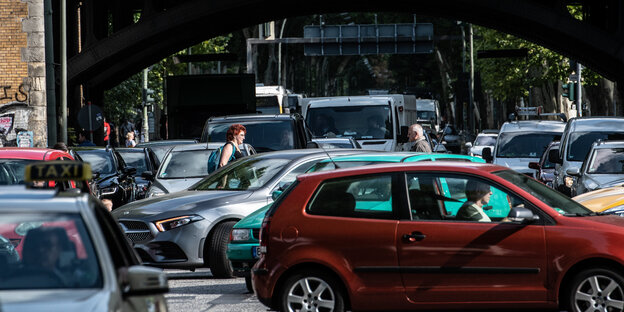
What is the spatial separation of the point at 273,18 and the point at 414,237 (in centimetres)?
3701

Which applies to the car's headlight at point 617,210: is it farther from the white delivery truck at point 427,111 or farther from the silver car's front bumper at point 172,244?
the white delivery truck at point 427,111

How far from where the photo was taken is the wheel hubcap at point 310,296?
8625 mm

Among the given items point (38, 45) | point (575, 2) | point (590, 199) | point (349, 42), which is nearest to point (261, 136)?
point (590, 199)

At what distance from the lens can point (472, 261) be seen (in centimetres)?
852

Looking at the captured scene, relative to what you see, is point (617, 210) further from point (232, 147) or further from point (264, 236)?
point (232, 147)

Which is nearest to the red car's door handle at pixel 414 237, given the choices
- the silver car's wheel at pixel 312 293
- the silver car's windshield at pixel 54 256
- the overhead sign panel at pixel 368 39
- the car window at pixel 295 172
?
the silver car's wheel at pixel 312 293

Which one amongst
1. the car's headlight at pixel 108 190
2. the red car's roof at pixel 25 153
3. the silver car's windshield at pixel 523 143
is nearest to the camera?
the red car's roof at pixel 25 153

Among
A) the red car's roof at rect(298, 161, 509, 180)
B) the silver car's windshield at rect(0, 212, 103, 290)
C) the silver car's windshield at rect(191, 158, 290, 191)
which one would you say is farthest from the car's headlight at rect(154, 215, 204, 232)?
the silver car's windshield at rect(0, 212, 103, 290)

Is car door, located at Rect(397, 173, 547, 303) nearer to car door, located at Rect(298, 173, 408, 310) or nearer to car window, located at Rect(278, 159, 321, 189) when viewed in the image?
car door, located at Rect(298, 173, 408, 310)

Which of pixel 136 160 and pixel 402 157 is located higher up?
pixel 402 157

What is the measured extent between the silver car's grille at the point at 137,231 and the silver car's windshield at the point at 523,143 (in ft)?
47.9

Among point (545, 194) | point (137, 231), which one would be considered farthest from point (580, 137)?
point (545, 194)

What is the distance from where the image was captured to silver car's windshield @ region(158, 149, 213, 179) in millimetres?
18359

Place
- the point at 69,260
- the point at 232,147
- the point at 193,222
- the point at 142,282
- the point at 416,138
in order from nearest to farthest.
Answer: the point at 142,282 → the point at 69,260 → the point at 193,222 → the point at 232,147 → the point at 416,138
